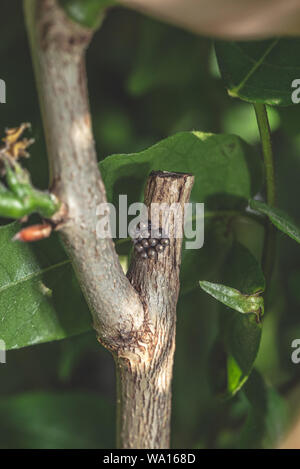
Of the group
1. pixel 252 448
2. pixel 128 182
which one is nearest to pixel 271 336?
pixel 252 448

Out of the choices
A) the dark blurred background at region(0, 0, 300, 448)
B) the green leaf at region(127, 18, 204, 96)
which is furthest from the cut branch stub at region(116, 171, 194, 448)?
the green leaf at region(127, 18, 204, 96)

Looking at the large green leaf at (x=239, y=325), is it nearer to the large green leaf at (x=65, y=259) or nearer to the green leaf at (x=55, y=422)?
the large green leaf at (x=65, y=259)

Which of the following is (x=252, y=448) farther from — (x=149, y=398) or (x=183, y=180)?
(x=183, y=180)

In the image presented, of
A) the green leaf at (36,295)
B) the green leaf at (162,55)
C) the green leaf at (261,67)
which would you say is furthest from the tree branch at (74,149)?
the green leaf at (162,55)

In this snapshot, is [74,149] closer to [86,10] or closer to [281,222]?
[86,10]

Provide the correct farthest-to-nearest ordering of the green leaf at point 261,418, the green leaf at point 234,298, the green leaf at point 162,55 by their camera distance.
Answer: the green leaf at point 162,55 → the green leaf at point 261,418 → the green leaf at point 234,298

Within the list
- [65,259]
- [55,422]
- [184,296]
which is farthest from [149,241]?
[55,422]
